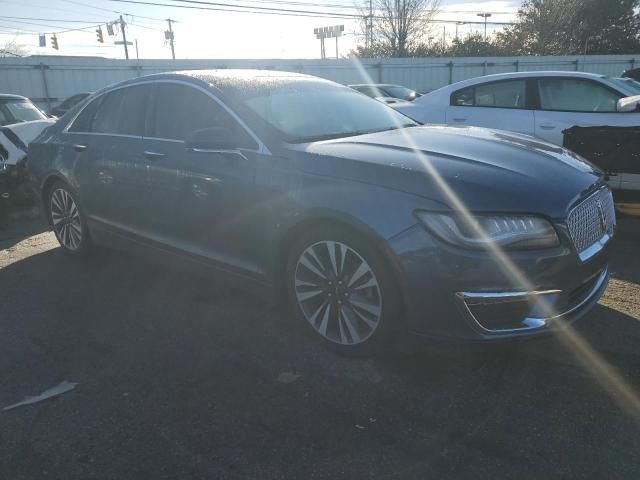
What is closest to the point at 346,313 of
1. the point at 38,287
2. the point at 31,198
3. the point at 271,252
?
the point at 271,252

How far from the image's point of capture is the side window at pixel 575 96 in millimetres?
6204

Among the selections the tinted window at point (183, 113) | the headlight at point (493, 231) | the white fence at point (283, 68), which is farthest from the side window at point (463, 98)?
the white fence at point (283, 68)

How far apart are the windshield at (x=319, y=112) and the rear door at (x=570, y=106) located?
2664 millimetres

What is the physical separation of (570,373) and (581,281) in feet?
1.65

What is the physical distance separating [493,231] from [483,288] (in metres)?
0.28

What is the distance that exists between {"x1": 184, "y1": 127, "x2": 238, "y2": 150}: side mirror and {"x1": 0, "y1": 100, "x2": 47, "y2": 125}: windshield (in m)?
6.39

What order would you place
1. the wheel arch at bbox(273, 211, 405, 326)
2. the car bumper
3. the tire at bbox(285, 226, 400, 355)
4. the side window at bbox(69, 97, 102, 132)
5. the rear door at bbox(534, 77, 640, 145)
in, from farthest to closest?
1. the rear door at bbox(534, 77, 640, 145)
2. the side window at bbox(69, 97, 102, 132)
3. the tire at bbox(285, 226, 400, 355)
4. the wheel arch at bbox(273, 211, 405, 326)
5. the car bumper

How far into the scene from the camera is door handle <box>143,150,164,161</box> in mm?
3965

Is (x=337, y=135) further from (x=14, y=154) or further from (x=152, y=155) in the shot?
(x=14, y=154)

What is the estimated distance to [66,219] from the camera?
5.15 metres

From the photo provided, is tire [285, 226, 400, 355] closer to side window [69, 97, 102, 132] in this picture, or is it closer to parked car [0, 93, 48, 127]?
side window [69, 97, 102, 132]

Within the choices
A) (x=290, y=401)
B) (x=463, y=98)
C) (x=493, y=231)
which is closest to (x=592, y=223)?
(x=493, y=231)

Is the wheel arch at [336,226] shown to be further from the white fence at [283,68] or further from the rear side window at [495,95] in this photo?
the white fence at [283,68]

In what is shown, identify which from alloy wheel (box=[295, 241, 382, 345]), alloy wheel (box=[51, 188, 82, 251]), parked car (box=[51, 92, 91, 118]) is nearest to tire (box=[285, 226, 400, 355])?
alloy wheel (box=[295, 241, 382, 345])
